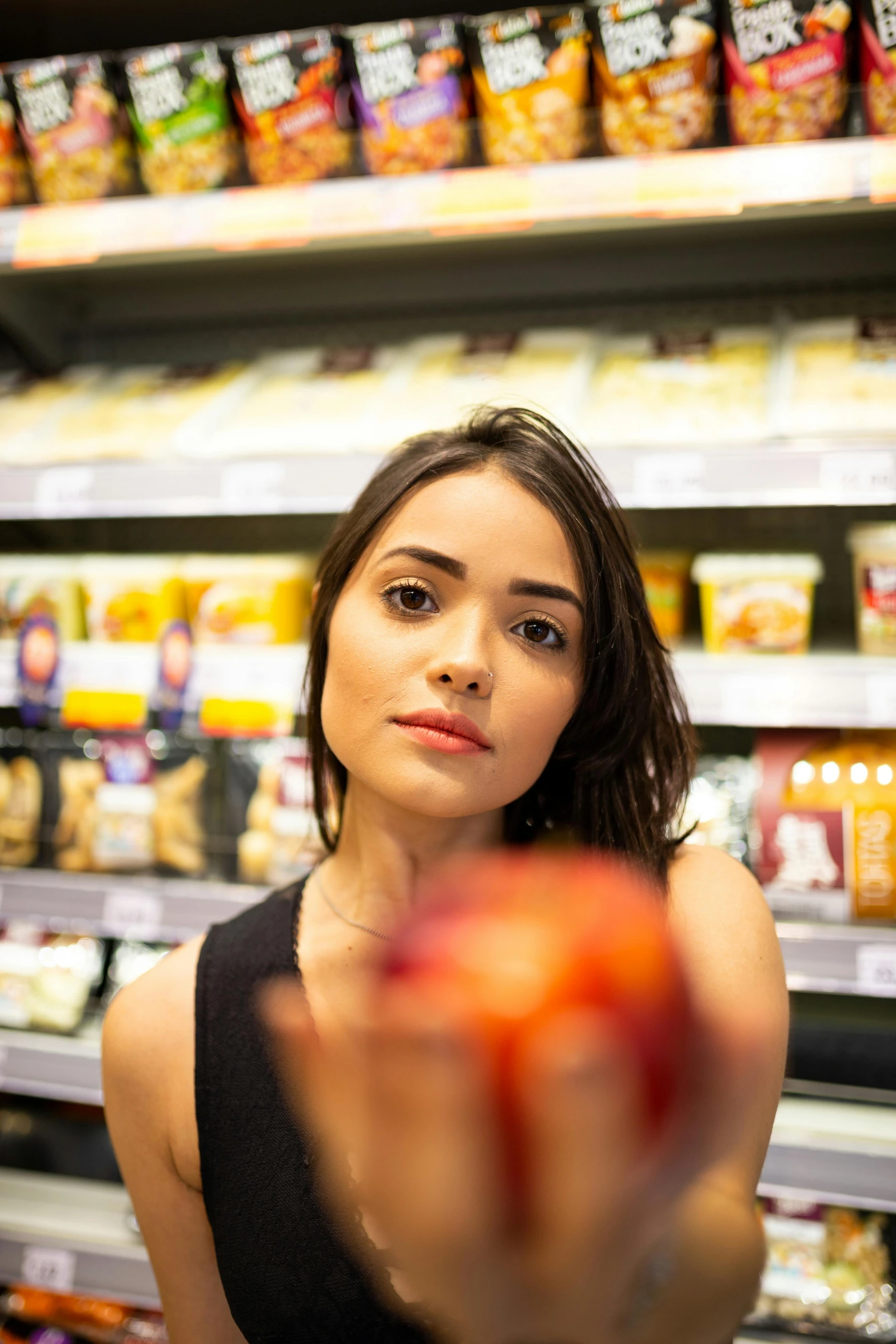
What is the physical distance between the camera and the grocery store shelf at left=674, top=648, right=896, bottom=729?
1360mm

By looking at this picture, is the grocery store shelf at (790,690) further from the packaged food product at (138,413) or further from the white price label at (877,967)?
the packaged food product at (138,413)

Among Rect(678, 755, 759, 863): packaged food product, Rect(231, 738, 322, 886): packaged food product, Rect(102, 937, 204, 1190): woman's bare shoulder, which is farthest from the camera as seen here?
Rect(231, 738, 322, 886): packaged food product

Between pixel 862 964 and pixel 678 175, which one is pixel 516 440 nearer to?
pixel 678 175

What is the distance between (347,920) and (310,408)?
1006 mm

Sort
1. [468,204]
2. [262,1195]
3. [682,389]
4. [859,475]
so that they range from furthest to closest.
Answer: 1. [682,389]
2. [468,204]
3. [859,475]
4. [262,1195]


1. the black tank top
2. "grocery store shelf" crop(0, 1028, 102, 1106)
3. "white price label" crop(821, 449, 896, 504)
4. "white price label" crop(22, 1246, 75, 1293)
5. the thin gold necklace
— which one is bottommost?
"white price label" crop(22, 1246, 75, 1293)

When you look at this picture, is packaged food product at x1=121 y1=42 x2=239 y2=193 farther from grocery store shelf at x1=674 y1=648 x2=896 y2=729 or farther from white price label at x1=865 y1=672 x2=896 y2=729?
white price label at x1=865 y1=672 x2=896 y2=729

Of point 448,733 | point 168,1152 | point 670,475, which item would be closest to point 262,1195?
point 168,1152

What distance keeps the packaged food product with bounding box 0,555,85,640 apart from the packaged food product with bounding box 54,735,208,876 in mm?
256

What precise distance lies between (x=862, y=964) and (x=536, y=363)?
1.08 meters

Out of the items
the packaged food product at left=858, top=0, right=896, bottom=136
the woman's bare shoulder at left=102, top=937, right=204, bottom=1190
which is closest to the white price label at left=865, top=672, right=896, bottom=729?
the packaged food product at left=858, top=0, right=896, bottom=136

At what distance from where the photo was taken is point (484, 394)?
1.65 meters

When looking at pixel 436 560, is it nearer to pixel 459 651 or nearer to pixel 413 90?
pixel 459 651

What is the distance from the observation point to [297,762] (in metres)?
1.70
